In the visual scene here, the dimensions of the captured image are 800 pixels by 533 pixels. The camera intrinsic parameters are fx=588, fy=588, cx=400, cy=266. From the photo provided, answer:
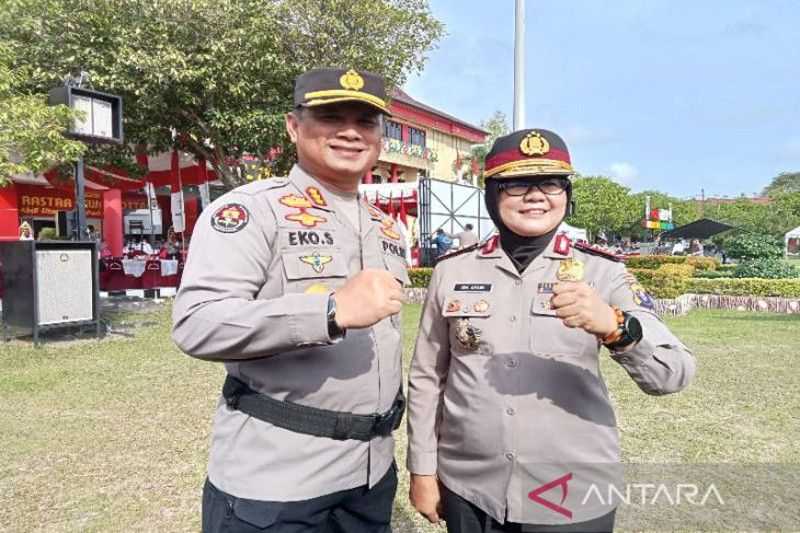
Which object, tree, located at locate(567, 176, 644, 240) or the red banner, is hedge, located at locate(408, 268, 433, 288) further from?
tree, located at locate(567, 176, 644, 240)

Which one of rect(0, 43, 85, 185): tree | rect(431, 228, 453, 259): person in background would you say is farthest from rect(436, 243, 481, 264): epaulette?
rect(431, 228, 453, 259): person in background

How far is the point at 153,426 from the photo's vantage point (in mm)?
4738

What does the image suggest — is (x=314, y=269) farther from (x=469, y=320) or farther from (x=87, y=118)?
(x=87, y=118)

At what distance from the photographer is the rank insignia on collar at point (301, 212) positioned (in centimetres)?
170

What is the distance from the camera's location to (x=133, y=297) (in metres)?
14.2

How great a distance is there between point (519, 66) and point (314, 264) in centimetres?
836

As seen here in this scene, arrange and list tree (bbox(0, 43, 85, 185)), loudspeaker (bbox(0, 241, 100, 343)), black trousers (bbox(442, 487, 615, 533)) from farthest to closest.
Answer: loudspeaker (bbox(0, 241, 100, 343)) < tree (bbox(0, 43, 85, 185)) < black trousers (bbox(442, 487, 615, 533))

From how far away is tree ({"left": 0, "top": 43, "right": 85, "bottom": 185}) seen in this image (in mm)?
7023

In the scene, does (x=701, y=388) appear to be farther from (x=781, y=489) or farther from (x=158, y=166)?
(x=158, y=166)

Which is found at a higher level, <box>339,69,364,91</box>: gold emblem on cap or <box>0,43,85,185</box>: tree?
<box>0,43,85,185</box>: tree

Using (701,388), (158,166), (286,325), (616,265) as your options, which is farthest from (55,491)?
(158,166)

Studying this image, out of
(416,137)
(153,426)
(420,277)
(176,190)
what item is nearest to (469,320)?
(153,426)

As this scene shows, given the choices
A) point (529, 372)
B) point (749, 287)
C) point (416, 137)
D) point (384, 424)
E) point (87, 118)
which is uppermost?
point (416, 137)

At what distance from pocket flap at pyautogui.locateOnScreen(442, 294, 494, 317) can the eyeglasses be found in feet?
1.12
